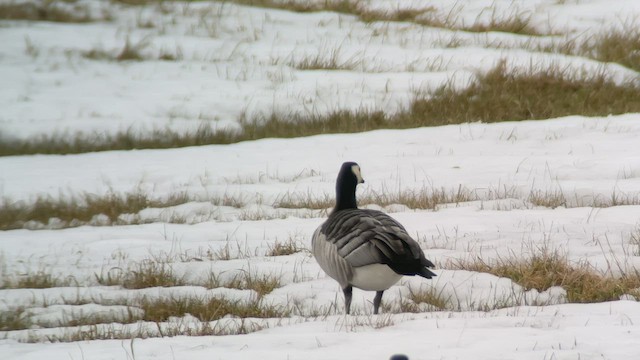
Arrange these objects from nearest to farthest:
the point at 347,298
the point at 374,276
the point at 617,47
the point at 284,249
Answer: the point at 374,276 → the point at 347,298 → the point at 284,249 → the point at 617,47

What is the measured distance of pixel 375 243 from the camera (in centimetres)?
567

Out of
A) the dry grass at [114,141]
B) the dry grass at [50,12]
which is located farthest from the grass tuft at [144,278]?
the dry grass at [50,12]

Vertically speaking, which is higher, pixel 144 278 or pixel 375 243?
pixel 375 243

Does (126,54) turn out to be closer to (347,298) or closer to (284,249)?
(284,249)

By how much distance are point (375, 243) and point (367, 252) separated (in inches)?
3.4

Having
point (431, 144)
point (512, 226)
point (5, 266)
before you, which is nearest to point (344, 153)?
point (431, 144)

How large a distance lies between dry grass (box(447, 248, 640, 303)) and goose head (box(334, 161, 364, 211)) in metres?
1.05

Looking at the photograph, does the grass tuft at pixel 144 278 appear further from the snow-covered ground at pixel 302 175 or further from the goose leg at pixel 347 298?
the goose leg at pixel 347 298

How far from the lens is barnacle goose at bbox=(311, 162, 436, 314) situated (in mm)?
5586

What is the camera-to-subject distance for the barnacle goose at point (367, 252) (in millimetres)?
5586

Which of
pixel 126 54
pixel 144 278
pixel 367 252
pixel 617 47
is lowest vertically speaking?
pixel 144 278

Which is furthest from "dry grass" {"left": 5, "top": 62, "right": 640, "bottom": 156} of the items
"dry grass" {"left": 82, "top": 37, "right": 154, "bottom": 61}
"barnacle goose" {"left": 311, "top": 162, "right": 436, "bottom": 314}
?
"barnacle goose" {"left": 311, "top": 162, "right": 436, "bottom": 314}

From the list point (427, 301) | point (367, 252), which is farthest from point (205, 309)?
point (427, 301)

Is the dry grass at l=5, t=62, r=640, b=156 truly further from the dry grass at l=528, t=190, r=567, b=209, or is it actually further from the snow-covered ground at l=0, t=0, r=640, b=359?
the dry grass at l=528, t=190, r=567, b=209
